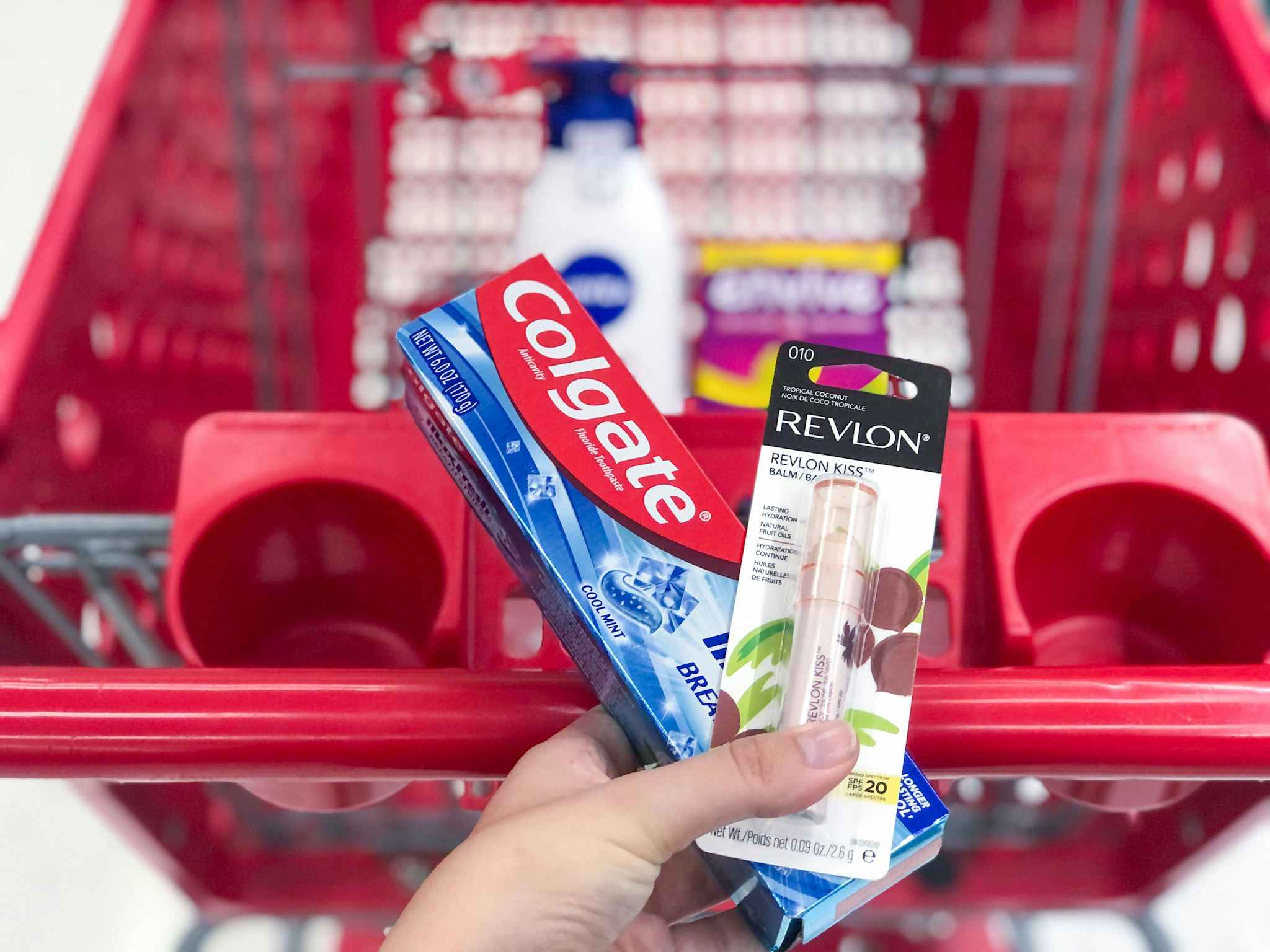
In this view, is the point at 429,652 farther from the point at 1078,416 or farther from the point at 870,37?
the point at 870,37

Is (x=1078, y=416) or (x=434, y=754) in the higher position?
(x=1078, y=416)

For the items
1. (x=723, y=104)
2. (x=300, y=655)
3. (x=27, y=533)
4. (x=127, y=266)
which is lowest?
(x=300, y=655)

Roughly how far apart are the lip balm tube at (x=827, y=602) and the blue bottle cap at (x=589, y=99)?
0.43 meters

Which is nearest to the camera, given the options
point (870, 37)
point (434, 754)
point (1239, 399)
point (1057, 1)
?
point (434, 754)

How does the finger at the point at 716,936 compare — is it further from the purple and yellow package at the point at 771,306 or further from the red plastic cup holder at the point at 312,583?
the purple and yellow package at the point at 771,306

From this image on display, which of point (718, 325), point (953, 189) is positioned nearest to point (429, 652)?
point (718, 325)

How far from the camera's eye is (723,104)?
1.09m

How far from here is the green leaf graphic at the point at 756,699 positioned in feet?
1.47

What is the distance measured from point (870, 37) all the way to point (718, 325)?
14.6 inches

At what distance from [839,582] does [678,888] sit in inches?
8.1

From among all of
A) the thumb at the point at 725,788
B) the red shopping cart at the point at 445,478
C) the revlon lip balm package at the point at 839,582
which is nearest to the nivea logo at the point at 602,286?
the red shopping cart at the point at 445,478

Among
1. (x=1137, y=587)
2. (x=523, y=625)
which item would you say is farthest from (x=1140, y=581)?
(x=523, y=625)

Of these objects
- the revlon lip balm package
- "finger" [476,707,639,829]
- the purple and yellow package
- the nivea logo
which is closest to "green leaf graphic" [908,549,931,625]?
the revlon lip balm package

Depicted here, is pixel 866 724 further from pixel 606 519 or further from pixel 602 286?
pixel 602 286
